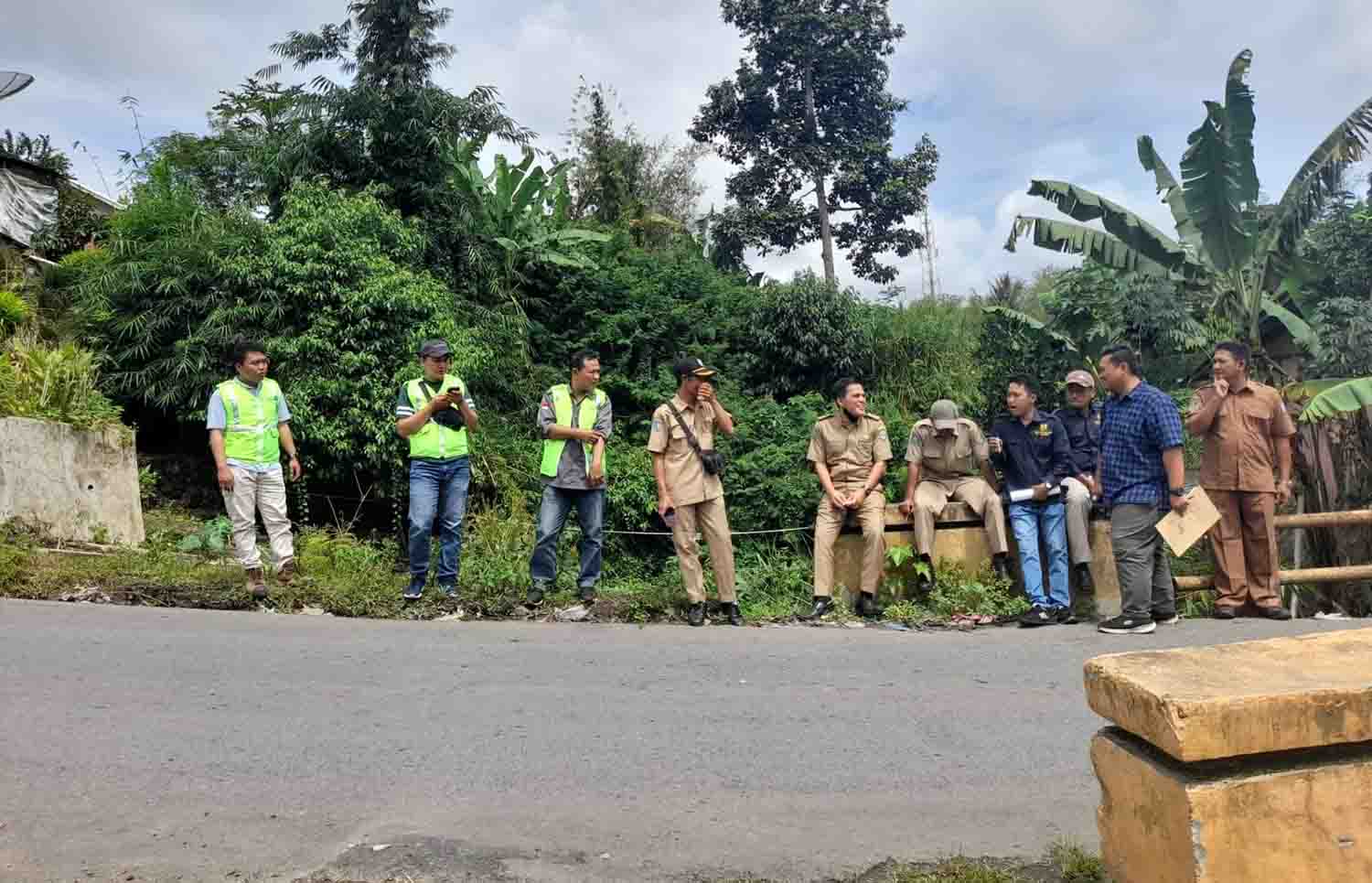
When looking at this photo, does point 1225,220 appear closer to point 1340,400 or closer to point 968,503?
point 1340,400

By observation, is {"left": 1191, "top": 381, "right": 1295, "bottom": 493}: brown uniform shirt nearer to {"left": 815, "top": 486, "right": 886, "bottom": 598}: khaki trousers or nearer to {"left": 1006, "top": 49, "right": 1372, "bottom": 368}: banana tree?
{"left": 815, "top": 486, "right": 886, "bottom": 598}: khaki trousers

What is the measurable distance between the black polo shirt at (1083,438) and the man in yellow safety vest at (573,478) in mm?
3654

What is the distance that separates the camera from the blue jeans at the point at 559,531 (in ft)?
23.5

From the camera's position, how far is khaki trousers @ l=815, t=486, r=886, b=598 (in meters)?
7.41

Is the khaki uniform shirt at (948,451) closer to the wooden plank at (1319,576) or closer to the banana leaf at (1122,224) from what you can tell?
the wooden plank at (1319,576)

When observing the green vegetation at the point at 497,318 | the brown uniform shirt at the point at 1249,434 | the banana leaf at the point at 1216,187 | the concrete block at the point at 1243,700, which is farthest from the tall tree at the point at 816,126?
the concrete block at the point at 1243,700

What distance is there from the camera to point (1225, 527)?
739 centimetres

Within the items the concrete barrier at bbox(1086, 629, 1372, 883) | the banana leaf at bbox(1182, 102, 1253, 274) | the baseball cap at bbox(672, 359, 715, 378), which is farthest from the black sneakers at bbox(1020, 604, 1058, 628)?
the banana leaf at bbox(1182, 102, 1253, 274)

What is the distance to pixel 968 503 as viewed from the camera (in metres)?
7.73

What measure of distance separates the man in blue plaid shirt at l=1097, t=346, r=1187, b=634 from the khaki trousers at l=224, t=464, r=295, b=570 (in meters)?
5.87

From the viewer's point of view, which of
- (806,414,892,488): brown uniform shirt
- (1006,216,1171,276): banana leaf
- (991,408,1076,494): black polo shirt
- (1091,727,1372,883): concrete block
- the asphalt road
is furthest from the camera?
(1006,216,1171,276): banana leaf

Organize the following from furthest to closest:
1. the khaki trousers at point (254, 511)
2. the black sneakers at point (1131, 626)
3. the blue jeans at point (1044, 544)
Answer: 1. the blue jeans at point (1044, 544)
2. the khaki trousers at point (254, 511)
3. the black sneakers at point (1131, 626)

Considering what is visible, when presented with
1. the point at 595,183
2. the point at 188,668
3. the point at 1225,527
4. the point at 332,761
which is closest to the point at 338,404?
the point at 188,668

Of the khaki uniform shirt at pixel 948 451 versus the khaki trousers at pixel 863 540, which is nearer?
the khaki trousers at pixel 863 540
